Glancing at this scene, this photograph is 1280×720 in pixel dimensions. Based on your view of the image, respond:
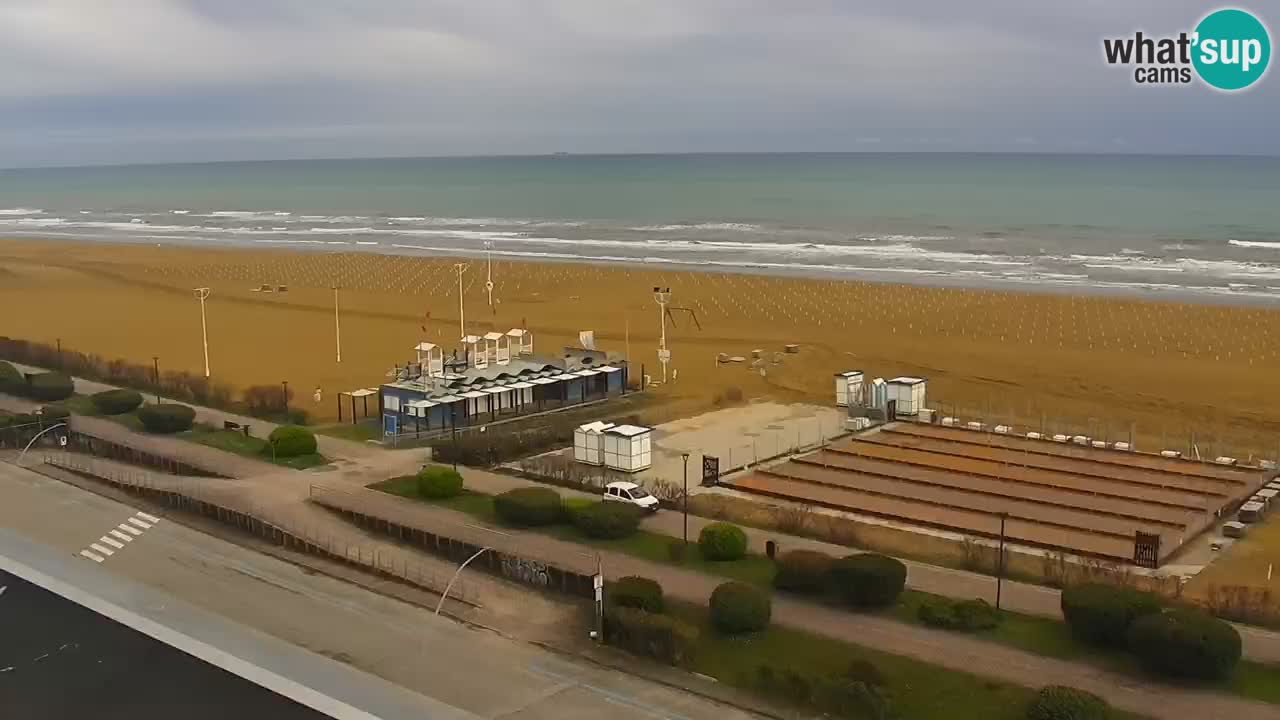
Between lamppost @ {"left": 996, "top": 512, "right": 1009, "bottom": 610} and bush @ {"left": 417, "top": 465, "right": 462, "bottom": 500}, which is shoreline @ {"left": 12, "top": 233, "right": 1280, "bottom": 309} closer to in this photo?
lamppost @ {"left": 996, "top": 512, "right": 1009, "bottom": 610}

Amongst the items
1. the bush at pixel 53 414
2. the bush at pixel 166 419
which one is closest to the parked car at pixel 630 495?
the bush at pixel 166 419

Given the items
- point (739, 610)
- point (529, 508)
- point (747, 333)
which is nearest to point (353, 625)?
point (529, 508)

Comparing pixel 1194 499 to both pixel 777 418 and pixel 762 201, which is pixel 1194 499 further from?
pixel 762 201

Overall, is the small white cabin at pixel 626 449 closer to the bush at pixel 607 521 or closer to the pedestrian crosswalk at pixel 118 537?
the bush at pixel 607 521

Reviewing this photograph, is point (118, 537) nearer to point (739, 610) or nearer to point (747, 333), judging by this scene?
point (739, 610)

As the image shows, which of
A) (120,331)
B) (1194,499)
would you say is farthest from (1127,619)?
(120,331)

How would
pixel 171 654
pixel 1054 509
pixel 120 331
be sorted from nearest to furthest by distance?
pixel 171 654, pixel 1054 509, pixel 120 331
